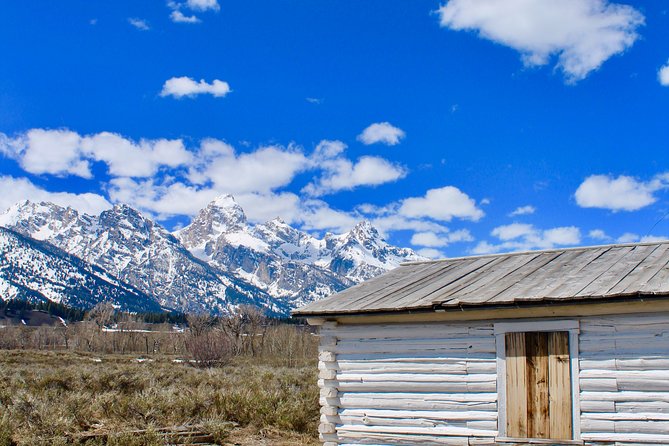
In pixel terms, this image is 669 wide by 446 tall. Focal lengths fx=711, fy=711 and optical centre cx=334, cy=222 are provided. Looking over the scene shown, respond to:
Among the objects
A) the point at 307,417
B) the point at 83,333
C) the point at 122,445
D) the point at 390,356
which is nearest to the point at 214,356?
the point at 307,417

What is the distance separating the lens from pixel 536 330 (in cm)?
938

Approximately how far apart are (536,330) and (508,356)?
52 cm

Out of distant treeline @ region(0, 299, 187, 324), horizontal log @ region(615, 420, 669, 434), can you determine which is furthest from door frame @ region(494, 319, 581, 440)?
distant treeline @ region(0, 299, 187, 324)

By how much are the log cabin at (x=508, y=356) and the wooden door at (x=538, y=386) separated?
1 cm

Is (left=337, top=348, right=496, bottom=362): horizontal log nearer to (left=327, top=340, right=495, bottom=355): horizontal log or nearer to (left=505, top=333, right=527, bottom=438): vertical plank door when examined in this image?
(left=327, top=340, right=495, bottom=355): horizontal log

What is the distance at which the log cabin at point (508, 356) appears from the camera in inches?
348

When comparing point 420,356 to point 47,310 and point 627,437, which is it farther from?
point 47,310

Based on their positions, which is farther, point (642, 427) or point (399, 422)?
point (399, 422)

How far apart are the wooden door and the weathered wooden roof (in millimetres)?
641

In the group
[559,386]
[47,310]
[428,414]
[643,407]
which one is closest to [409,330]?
[428,414]

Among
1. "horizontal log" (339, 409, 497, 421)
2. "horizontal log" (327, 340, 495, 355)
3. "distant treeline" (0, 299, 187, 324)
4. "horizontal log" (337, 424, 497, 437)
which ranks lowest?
"horizontal log" (337, 424, 497, 437)

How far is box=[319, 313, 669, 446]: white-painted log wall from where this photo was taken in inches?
347

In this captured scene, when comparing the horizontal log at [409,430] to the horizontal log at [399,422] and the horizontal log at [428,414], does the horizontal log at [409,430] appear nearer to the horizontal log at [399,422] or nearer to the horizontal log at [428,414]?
the horizontal log at [399,422]

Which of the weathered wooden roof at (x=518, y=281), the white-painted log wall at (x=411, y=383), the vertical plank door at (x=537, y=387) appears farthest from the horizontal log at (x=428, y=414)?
the weathered wooden roof at (x=518, y=281)
